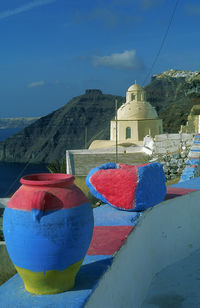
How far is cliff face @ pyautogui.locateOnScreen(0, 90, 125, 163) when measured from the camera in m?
146

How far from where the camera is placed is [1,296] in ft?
7.62

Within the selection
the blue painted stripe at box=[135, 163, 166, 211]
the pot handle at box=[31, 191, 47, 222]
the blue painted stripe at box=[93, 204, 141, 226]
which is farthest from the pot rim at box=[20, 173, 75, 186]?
the blue painted stripe at box=[135, 163, 166, 211]

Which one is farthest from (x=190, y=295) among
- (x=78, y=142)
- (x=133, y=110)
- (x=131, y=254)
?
(x=78, y=142)

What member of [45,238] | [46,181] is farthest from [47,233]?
[46,181]

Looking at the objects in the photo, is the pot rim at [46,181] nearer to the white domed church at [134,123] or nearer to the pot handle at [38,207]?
the pot handle at [38,207]

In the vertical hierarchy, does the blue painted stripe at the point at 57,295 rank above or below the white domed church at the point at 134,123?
below

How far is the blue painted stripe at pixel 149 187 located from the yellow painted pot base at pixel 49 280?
1850 mm

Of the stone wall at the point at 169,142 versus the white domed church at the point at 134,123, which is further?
the white domed church at the point at 134,123

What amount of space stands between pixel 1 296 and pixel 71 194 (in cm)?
81

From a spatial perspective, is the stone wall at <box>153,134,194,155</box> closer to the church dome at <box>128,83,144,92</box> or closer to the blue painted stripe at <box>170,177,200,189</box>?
the blue painted stripe at <box>170,177,200,189</box>

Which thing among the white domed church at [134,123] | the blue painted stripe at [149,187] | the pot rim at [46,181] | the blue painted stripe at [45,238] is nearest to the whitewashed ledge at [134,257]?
the blue painted stripe at [149,187]

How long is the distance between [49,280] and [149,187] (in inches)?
82.3

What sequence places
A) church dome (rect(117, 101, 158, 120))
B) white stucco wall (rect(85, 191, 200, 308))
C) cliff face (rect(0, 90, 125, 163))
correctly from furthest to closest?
cliff face (rect(0, 90, 125, 163)), church dome (rect(117, 101, 158, 120)), white stucco wall (rect(85, 191, 200, 308))

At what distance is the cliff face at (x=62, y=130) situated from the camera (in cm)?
14650
